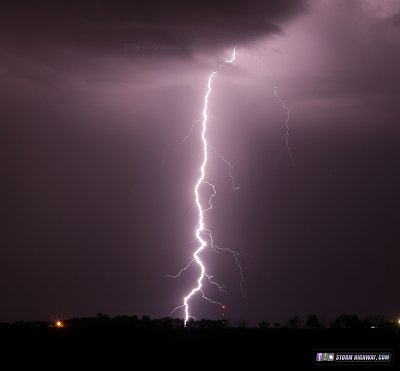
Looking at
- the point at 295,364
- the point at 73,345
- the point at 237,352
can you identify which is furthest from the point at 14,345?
the point at 295,364

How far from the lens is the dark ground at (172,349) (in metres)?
25.3

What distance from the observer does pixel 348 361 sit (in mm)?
26391

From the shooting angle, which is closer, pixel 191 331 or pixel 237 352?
pixel 237 352

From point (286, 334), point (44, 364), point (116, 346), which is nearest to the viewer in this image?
point (44, 364)

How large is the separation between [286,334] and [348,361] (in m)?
5.01

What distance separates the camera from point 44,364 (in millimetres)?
24984

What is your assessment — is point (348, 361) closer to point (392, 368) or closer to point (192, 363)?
point (392, 368)

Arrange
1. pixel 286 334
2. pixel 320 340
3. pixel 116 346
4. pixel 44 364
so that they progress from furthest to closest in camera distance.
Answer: pixel 286 334 → pixel 320 340 → pixel 116 346 → pixel 44 364

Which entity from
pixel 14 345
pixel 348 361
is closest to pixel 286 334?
pixel 348 361

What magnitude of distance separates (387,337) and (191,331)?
6.83 meters

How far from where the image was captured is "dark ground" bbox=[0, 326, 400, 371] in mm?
25312

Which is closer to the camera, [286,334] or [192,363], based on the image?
[192,363]

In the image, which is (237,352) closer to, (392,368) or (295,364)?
(295,364)

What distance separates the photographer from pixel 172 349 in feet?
89.1
